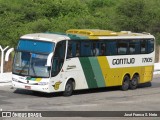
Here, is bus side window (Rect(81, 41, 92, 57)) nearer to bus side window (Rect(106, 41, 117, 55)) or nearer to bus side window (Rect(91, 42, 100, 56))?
bus side window (Rect(91, 42, 100, 56))

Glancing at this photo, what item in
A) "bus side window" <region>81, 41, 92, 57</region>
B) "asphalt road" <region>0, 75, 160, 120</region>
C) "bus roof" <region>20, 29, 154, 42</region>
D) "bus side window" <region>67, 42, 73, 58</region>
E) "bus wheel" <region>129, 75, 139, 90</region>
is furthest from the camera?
"bus wheel" <region>129, 75, 139, 90</region>

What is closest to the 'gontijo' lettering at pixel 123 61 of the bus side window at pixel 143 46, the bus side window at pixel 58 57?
the bus side window at pixel 143 46

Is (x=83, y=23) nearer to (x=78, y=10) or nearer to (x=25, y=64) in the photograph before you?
(x=78, y=10)

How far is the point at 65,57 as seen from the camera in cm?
2441

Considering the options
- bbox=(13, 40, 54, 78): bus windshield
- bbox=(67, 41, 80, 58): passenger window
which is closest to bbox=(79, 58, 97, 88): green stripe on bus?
bbox=(67, 41, 80, 58): passenger window

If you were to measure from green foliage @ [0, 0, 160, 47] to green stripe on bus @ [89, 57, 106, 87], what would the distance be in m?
18.6

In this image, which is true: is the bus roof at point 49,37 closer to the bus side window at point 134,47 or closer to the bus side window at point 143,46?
the bus side window at point 134,47

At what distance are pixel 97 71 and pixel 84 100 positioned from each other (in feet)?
9.63

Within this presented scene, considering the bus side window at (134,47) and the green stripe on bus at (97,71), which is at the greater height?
the bus side window at (134,47)

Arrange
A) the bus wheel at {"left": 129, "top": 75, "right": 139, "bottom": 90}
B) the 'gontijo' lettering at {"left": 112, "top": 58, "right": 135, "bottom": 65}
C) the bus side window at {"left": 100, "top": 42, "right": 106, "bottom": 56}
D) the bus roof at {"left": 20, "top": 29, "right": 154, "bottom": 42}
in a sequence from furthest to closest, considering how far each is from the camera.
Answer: the bus wheel at {"left": 129, "top": 75, "right": 139, "bottom": 90}, the 'gontijo' lettering at {"left": 112, "top": 58, "right": 135, "bottom": 65}, the bus side window at {"left": 100, "top": 42, "right": 106, "bottom": 56}, the bus roof at {"left": 20, "top": 29, "right": 154, "bottom": 42}

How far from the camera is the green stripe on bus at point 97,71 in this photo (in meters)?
26.3

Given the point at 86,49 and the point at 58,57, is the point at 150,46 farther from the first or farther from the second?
the point at 58,57

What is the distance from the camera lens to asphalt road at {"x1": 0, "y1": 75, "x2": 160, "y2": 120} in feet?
68.9

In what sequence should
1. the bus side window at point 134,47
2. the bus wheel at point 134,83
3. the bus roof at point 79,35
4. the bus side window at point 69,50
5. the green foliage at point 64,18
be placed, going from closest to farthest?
1. the bus roof at point 79,35
2. the bus side window at point 69,50
3. the bus side window at point 134,47
4. the bus wheel at point 134,83
5. the green foliage at point 64,18
